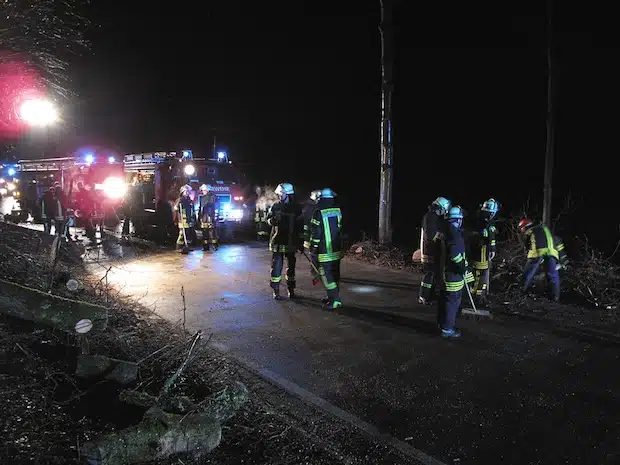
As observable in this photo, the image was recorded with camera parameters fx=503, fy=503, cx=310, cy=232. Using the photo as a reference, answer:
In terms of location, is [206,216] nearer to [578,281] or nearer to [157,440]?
[578,281]

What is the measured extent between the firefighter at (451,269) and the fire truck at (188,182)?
33.4 ft

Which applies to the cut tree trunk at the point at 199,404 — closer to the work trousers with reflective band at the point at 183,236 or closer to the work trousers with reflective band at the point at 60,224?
the work trousers with reflective band at the point at 183,236

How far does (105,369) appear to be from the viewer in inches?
158

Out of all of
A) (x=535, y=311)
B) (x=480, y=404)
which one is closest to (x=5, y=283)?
(x=480, y=404)

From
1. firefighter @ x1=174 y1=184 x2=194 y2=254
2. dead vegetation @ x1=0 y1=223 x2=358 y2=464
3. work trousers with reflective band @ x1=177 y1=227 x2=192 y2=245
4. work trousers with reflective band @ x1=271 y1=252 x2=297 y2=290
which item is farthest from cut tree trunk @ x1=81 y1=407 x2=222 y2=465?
work trousers with reflective band @ x1=177 y1=227 x2=192 y2=245

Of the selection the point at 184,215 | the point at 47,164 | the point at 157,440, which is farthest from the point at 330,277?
the point at 47,164

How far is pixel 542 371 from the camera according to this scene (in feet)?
16.1

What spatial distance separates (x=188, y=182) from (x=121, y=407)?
11849 mm

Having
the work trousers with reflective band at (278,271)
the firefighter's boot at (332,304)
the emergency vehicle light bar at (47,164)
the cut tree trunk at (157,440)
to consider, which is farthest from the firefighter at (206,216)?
the cut tree trunk at (157,440)

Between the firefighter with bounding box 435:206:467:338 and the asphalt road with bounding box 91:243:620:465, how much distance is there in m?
0.27

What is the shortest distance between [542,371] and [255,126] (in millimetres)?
30937

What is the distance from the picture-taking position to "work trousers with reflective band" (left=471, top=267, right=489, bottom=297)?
7.22 meters

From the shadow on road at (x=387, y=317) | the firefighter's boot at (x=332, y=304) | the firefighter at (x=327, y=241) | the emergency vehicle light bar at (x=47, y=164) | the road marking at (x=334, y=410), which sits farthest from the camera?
the emergency vehicle light bar at (x=47, y=164)

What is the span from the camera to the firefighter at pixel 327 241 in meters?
7.05
